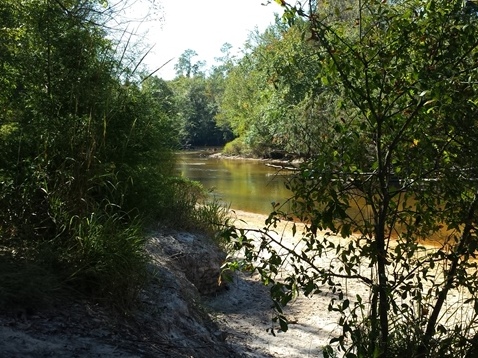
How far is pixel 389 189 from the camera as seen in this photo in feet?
10.2

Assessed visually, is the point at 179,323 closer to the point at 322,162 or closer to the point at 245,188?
the point at 322,162

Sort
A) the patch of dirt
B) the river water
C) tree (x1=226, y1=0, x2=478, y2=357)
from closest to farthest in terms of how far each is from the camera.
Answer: tree (x1=226, y1=0, x2=478, y2=357) < the patch of dirt < the river water

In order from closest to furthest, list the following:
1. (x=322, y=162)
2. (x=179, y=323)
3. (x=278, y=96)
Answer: (x=322, y=162) < (x=179, y=323) < (x=278, y=96)

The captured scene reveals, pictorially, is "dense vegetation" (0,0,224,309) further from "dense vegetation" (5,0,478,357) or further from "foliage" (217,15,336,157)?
"foliage" (217,15,336,157)

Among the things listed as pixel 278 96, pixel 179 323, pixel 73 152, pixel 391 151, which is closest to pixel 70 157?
pixel 73 152

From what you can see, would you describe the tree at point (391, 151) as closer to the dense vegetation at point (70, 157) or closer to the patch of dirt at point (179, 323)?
the patch of dirt at point (179, 323)

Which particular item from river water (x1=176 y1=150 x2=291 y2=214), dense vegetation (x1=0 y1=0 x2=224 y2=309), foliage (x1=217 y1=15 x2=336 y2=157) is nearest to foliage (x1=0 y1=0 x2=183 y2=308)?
dense vegetation (x1=0 y1=0 x2=224 y2=309)

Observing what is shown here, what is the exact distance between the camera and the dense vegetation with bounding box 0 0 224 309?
4156mm

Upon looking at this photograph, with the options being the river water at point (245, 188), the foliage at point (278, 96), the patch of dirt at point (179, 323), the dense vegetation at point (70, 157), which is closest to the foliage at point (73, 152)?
the dense vegetation at point (70, 157)

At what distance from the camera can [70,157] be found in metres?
4.76

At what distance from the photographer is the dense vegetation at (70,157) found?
416 centimetres

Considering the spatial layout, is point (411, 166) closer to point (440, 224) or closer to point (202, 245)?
point (440, 224)

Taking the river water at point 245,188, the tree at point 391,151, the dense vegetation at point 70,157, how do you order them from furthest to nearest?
the river water at point 245,188 < the dense vegetation at point 70,157 < the tree at point 391,151

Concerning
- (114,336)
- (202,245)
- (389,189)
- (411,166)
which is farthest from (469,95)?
(202,245)
